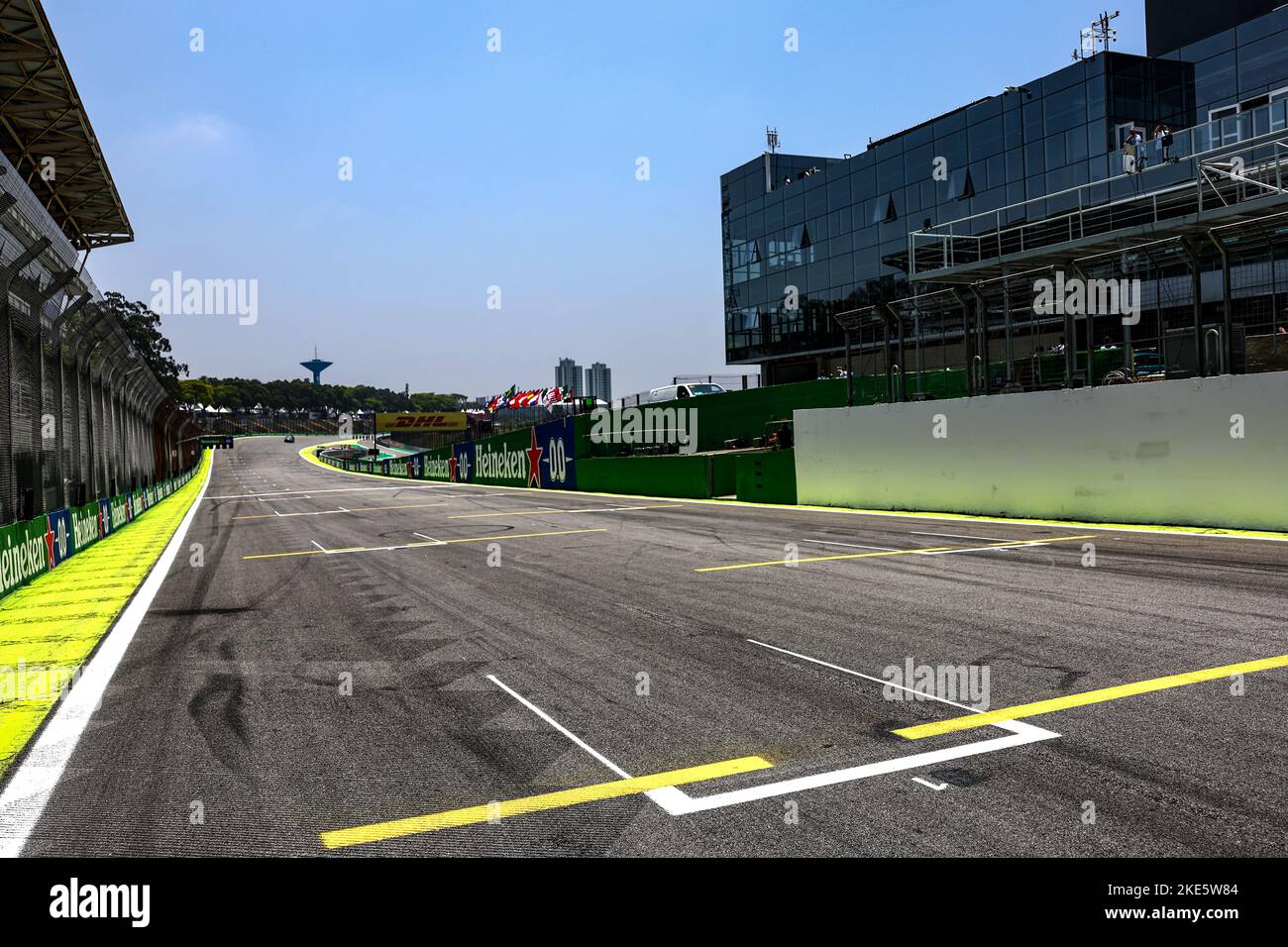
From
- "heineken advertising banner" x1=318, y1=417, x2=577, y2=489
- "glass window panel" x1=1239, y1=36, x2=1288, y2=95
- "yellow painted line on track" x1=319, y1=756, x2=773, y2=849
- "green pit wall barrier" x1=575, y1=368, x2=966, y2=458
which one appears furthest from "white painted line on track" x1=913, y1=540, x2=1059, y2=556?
"glass window panel" x1=1239, y1=36, x2=1288, y2=95

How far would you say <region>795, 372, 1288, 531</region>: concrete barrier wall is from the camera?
1562 centimetres

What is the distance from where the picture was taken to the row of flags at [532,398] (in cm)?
5306

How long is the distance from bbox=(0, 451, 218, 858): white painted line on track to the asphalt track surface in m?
0.10

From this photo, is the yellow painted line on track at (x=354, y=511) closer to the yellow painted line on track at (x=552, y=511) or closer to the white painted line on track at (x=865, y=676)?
the yellow painted line on track at (x=552, y=511)

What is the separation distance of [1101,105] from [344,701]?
142ft

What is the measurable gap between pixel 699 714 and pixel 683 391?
131 feet

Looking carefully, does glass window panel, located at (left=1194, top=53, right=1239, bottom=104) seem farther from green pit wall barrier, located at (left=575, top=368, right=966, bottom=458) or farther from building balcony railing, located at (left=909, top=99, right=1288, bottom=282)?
green pit wall barrier, located at (left=575, top=368, right=966, bottom=458)

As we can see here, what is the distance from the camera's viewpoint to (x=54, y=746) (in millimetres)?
5918

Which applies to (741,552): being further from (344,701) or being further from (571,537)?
(344,701)

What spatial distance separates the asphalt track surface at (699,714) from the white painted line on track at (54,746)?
0.10m

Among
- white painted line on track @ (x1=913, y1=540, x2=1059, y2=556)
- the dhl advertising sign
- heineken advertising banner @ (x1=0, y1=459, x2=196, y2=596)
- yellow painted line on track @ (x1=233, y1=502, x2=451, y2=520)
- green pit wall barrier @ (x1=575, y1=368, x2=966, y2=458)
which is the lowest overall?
yellow painted line on track @ (x1=233, y1=502, x2=451, y2=520)
